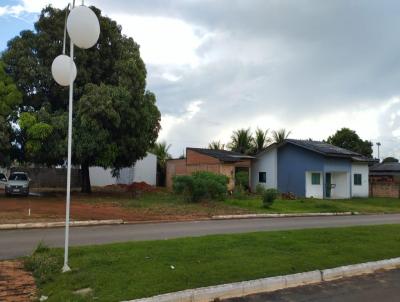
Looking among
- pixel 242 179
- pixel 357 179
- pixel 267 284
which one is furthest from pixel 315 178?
pixel 267 284

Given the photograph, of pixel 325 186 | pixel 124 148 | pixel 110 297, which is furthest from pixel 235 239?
pixel 325 186

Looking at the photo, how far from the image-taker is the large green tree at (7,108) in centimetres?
2711

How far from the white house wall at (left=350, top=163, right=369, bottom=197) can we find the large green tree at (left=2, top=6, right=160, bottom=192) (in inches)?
741

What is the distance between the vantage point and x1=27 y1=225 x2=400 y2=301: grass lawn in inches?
294

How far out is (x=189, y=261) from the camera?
928 cm

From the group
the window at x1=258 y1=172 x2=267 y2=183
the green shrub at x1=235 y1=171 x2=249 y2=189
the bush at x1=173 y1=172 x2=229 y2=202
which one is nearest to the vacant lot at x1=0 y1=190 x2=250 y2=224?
the bush at x1=173 y1=172 x2=229 y2=202

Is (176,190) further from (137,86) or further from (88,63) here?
(88,63)

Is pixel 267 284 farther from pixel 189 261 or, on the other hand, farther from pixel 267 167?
pixel 267 167

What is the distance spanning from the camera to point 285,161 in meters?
41.7

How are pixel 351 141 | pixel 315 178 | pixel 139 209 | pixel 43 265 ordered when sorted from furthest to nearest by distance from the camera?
pixel 351 141 → pixel 315 178 → pixel 139 209 → pixel 43 265

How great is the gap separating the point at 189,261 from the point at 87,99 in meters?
20.1

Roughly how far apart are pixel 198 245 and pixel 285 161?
3162cm

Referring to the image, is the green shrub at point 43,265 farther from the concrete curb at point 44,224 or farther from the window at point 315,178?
the window at point 315,178

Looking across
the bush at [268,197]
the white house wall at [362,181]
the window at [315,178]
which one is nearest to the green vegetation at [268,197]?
the bush at [268,197]
